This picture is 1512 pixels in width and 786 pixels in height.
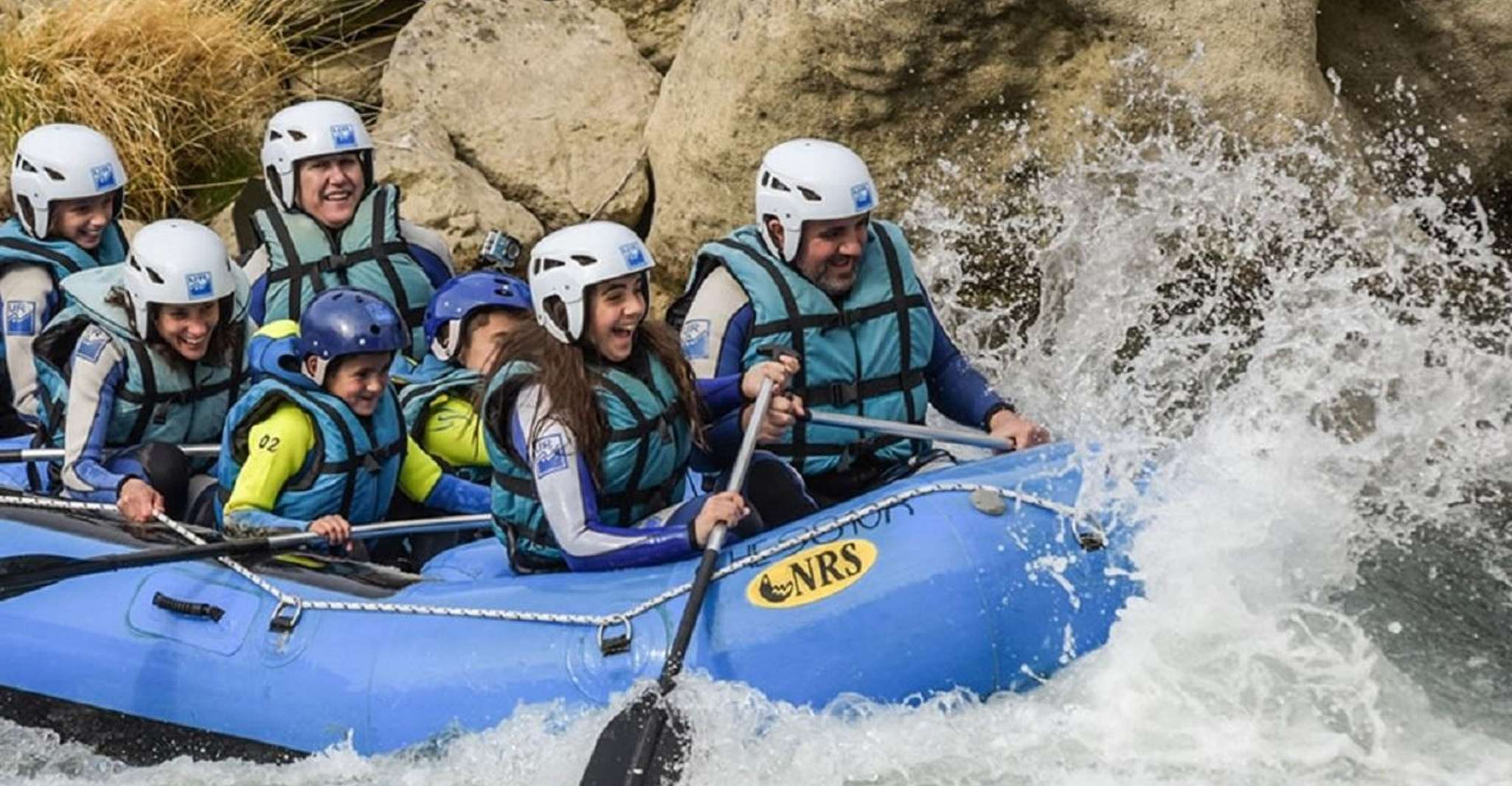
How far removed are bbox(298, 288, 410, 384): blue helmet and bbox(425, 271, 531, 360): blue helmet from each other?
740mm

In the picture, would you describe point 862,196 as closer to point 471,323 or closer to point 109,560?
point 471,323

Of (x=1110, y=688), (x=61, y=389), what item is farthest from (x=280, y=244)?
(x=1110, y=688)

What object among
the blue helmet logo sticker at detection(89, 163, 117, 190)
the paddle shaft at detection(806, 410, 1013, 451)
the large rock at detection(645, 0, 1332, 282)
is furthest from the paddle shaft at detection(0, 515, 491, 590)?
the large rock at detection(645, 0, 1332, 282)

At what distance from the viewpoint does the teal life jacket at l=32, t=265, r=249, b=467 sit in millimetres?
6715

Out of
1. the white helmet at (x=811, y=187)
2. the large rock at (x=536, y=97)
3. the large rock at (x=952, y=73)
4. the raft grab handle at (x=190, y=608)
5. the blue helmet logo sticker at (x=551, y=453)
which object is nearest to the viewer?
the blue helmet logo sticker at (x=551, y=453)

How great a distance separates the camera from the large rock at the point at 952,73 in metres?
8.33

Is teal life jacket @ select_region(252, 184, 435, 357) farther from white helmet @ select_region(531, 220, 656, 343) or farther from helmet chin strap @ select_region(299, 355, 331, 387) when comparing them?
white helmet @ select_region(531, 220, 656, 343)

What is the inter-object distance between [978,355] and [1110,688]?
2680 millimetres

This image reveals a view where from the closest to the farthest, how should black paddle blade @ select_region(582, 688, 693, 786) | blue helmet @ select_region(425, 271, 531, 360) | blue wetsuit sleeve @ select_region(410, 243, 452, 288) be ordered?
black paddle blade @ select_region(582, 688, 693, 786) < blue helmet @ select_region(425, 271, 531, 360) < blue wetsuit sleeve @ select_region(410, 243, 452, 288)

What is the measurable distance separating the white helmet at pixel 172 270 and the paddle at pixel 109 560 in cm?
88

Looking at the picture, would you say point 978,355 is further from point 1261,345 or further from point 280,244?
point 280,244

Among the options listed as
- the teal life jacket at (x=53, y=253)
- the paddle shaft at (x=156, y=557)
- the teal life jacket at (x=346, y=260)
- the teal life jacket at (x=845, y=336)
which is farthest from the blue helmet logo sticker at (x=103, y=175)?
the teal life jacket at (x=845, y=336)

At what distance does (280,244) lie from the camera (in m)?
7.77

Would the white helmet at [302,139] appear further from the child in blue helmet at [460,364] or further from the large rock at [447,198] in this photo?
the large rock at [447,198]
